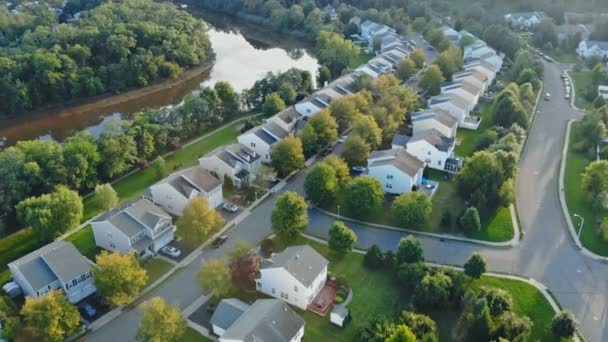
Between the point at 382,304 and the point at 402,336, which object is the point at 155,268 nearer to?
the point at 382,304

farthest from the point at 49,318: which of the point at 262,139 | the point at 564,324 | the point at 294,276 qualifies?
the point at 564,324

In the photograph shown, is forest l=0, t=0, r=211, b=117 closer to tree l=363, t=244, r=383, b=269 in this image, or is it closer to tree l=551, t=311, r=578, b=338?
tree l=363, t=244, r=383, b=269

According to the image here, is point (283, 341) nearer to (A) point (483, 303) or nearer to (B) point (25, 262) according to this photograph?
(A) point (483, 303)

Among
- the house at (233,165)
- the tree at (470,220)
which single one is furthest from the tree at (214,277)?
the tree at (470,220)

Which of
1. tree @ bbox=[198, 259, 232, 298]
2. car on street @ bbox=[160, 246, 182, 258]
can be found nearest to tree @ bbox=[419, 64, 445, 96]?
car on street @ bbox=[160, 246, 182, 258]

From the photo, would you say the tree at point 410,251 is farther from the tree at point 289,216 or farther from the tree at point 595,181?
the tree at point 595,181

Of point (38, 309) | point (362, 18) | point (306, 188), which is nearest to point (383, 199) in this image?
point (306, 188)

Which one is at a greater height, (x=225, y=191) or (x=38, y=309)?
(x=38, y=309)
